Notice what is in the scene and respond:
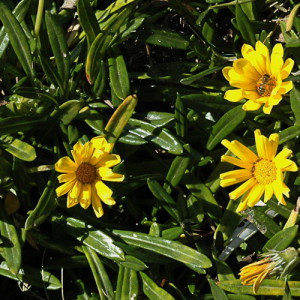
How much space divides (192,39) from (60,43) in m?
0.50

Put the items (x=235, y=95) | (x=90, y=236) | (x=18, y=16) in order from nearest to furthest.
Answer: (x=235, y=95) < (x=90, y=236) < (x=18, y=16)

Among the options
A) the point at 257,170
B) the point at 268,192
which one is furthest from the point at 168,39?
the point at 268,192

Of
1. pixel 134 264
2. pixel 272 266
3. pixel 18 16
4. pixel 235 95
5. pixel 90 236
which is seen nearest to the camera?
pixel 272 266

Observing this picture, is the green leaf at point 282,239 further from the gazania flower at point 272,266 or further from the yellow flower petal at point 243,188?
the yellow flower petal at point 243,188

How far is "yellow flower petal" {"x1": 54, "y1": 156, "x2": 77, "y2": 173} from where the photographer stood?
201cm

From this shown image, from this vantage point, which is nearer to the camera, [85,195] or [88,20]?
[85,195]

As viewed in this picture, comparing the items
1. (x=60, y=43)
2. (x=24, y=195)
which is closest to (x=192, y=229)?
(x=24, y=195)

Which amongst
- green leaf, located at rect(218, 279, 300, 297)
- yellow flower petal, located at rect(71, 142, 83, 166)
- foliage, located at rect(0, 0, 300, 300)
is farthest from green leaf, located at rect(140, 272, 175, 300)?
yellow flower petal, located at rect(71, 142, 83, 166)

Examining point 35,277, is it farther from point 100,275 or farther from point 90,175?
point 90,175

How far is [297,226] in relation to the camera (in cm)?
204

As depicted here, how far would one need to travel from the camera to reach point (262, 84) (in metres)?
2.05

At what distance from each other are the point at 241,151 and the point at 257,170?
9 cm

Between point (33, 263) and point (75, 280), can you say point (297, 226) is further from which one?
point (33, 263)

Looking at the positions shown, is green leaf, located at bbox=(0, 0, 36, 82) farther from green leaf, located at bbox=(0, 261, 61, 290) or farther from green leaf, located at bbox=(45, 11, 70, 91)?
green leaf, located at bbox=(0, 261, 61, 290)
